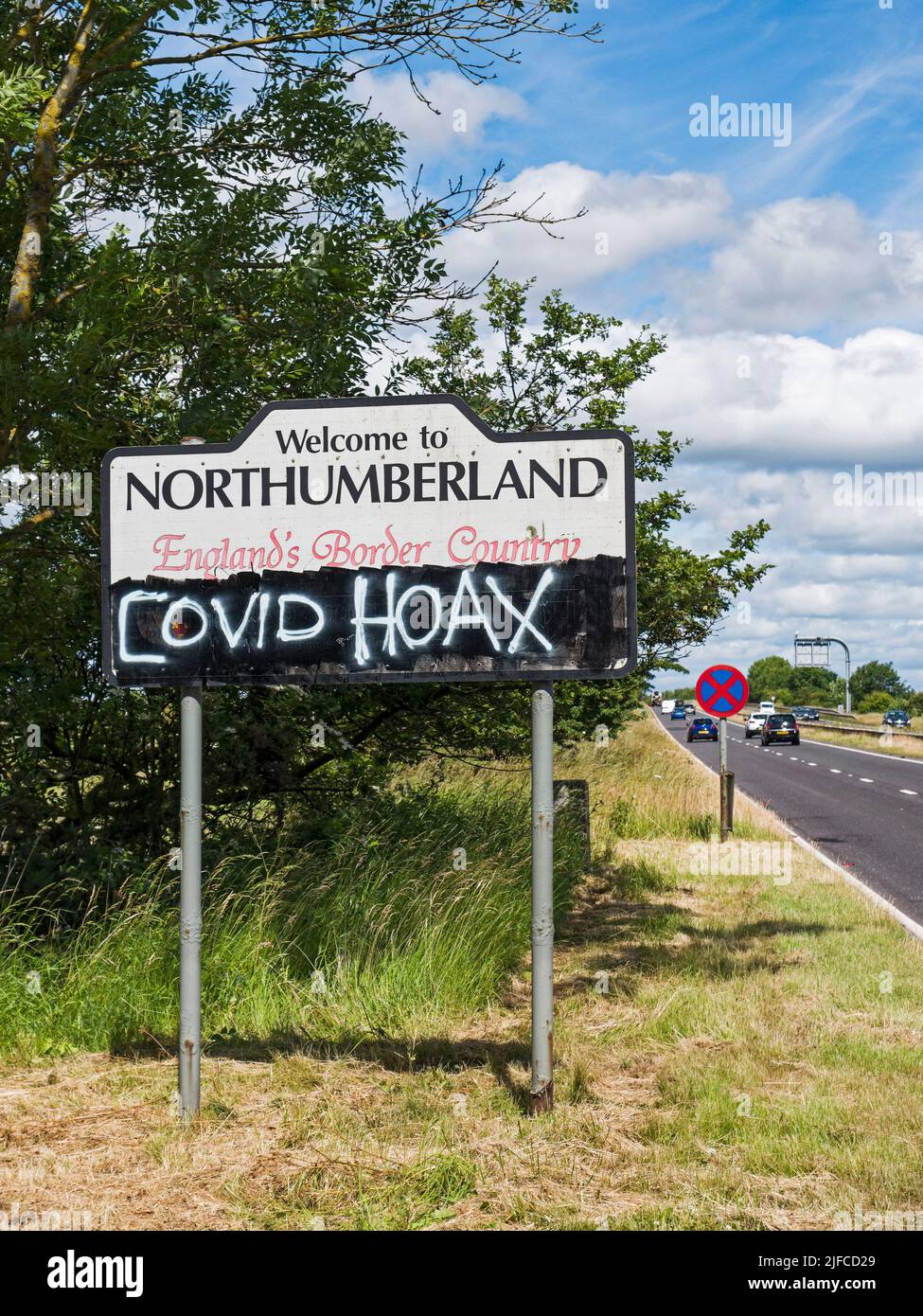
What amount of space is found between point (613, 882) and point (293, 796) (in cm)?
343

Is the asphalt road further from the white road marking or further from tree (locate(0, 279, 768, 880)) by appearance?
tree (locate(0, 279, 768, 880))

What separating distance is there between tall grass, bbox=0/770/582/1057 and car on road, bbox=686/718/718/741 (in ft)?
203

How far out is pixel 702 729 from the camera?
227ft

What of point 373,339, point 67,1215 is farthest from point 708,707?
point 67,1215

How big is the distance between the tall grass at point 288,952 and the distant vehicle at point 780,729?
165ft

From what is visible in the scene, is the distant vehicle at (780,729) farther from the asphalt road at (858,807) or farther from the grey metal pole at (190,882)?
the grey metal pole at (190,882)

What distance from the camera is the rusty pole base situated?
4.85 meters

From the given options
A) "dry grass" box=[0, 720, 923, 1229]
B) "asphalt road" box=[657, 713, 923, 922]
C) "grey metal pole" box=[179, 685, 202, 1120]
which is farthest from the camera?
"asphalt road" box=[657, 713, 923, 922]

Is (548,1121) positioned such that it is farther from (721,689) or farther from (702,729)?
(702,729)

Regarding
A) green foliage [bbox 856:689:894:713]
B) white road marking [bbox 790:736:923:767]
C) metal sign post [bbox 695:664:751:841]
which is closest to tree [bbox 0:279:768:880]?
metal sign post [bbox 695:664:751:841]

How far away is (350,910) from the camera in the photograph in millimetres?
7348

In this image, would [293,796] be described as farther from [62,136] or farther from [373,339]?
[62,136]

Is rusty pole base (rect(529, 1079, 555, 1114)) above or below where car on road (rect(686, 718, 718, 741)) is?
above

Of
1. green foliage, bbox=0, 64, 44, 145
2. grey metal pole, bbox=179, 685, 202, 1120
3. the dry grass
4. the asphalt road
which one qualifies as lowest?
Answer: the asphalt road
